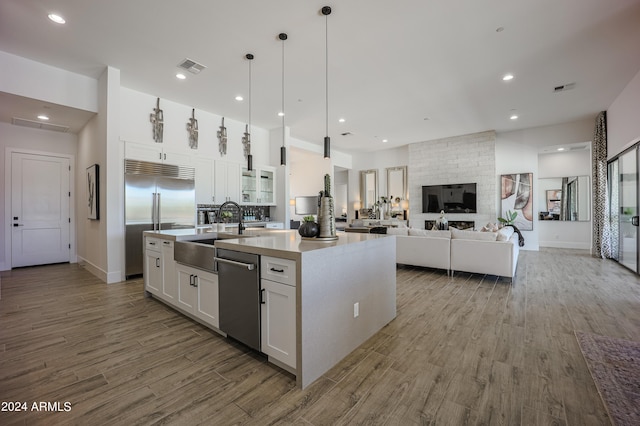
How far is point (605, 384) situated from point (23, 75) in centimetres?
715

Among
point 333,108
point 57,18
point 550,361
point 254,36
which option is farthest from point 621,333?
point 57,18

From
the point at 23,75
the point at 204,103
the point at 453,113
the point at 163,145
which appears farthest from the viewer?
the point at 453,113

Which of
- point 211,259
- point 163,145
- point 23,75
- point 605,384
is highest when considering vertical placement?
point 23,75

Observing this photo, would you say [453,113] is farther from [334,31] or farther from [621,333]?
[621,333]

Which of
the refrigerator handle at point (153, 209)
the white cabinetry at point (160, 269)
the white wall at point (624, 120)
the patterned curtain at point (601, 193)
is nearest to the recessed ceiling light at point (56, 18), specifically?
the refrigerator handle at point (153, 209)

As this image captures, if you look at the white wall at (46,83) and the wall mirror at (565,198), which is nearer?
the white wall at (46,83)

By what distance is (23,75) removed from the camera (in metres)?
3.92

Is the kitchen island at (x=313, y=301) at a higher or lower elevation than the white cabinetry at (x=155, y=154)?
lower

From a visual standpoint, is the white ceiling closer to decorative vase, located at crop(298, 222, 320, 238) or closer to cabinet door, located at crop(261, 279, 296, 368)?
decorative vase, located at crop(298, 222, 320, 238)

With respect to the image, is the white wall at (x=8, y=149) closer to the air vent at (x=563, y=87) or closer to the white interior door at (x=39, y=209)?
the white interior door at (x=39, y=209)

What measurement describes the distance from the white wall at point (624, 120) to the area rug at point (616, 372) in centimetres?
415

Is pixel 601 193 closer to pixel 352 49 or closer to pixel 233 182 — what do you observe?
pixel 352 49

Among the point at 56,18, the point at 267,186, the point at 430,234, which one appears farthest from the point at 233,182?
the point at 430,234

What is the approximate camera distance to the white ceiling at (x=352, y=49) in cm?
297
